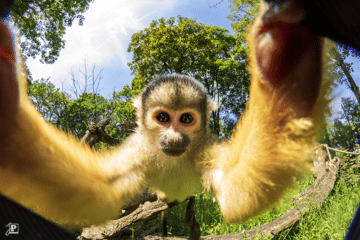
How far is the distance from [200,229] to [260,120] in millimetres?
1014

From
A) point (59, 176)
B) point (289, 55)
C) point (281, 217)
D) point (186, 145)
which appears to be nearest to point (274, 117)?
point (289, 55)

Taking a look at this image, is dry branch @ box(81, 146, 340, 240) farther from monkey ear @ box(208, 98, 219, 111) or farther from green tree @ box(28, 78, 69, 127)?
green tree @ box(28, 78, 69, 127)

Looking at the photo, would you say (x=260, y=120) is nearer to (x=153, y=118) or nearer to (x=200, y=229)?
(x=153, y=118)

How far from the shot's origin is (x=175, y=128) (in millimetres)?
892

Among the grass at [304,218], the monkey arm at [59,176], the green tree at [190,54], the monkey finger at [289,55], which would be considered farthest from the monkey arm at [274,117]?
the monkey arm at [59,176]

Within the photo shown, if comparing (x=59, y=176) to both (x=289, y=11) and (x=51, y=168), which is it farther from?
(x=289, y=11)

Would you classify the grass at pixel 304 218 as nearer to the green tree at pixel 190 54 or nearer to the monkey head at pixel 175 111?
the monkey head at pixel 175 111

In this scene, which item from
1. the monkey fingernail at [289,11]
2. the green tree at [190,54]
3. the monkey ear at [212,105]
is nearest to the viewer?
the monkey fingernail at [289,11]

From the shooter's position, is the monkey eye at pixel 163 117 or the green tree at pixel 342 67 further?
the monkey eye at pixel 163 117

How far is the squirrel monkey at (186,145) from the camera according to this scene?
1.14 ft

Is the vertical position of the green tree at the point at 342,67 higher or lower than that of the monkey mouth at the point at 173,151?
lower

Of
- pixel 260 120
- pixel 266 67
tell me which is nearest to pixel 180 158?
pixel 260 120

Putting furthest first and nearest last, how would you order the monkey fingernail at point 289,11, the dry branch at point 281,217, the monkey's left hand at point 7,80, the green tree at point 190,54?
the dry branch at point 281,217, the green tree at point 190,54, the monkey's left hand at point 7,80, the monkey fingernail at point 289,11

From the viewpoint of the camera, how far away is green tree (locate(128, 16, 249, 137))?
697 millimetres
